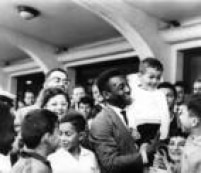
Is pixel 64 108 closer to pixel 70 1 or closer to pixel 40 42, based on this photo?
pixel 70 1

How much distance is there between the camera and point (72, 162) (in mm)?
3240

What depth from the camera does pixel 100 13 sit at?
5.93m

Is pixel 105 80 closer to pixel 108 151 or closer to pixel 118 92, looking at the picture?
pixel 118 92

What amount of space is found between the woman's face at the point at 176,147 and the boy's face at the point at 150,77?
1.61ft

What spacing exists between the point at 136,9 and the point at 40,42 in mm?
2258

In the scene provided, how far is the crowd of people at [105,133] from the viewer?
8.47 ft

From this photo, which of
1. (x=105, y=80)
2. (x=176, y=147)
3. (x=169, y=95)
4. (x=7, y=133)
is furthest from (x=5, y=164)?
(x=169, y=95)

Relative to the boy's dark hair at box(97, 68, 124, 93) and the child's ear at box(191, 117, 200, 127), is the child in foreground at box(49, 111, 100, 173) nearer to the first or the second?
the boy's dark hair at box(97, 68, 124, 93)

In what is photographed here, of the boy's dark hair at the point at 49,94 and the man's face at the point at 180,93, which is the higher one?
the man's face at the point at 180,93

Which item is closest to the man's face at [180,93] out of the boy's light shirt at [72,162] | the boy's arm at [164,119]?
the boy's arm at [164,119]

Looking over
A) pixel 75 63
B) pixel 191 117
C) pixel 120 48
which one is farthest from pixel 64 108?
pixel 75 63

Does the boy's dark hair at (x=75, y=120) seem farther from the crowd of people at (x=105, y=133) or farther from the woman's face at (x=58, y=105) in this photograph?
the woman's face at (x=58, y=105)

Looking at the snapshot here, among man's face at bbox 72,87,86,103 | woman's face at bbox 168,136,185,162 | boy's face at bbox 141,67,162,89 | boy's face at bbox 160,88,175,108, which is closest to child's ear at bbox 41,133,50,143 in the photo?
boy's face at bbox 141,67,162,89

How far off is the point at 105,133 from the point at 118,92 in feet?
0.93
